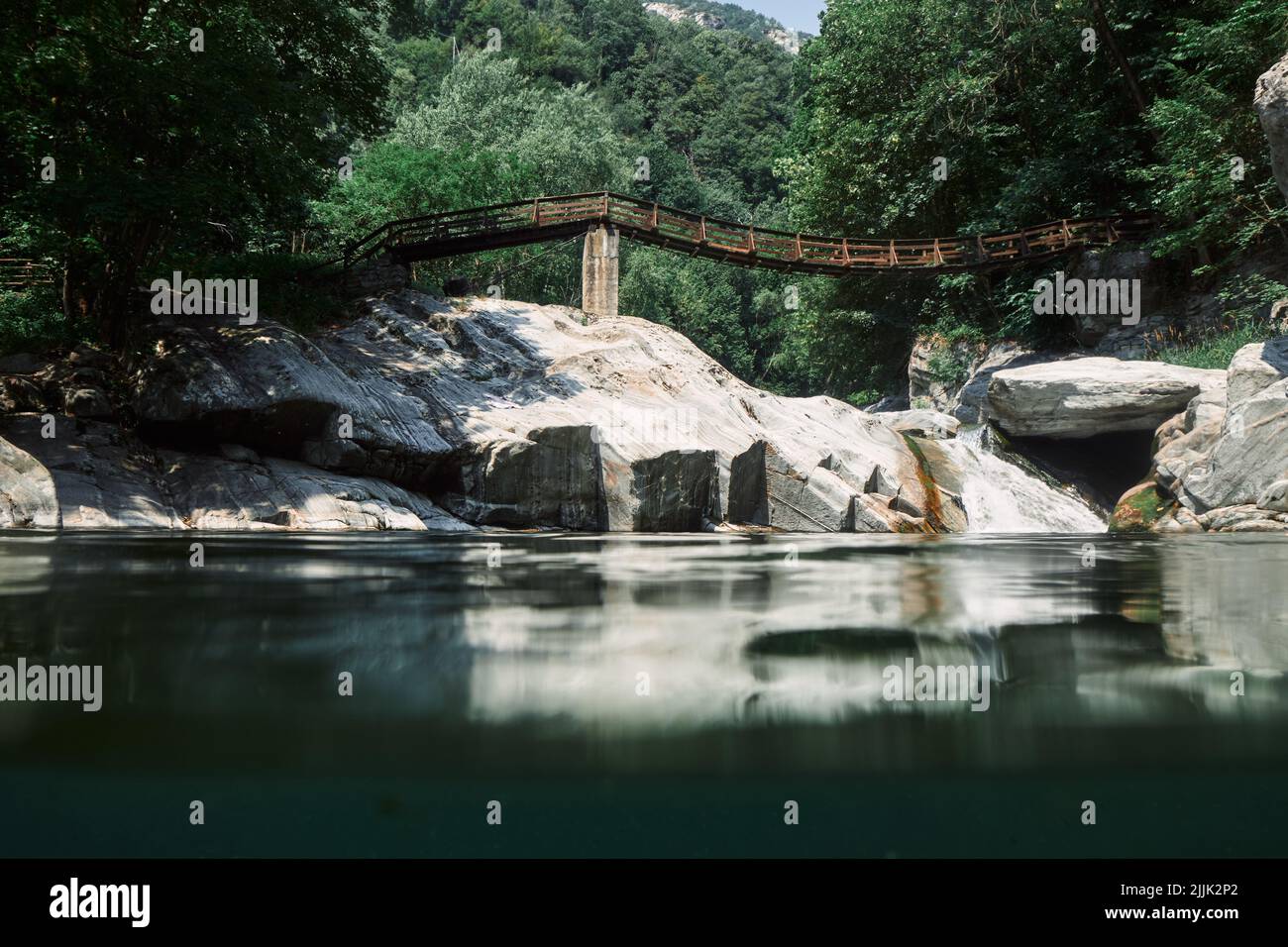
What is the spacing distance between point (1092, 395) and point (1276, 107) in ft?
20.2

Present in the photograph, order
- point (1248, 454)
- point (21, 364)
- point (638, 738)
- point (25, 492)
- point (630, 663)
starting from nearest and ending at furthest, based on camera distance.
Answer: point (638, 738) < point (630, 663) < point (25, 492) < point (21, 364) < point (1248, 454)

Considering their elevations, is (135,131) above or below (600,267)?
below

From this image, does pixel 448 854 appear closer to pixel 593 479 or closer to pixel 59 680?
pixel 59 680

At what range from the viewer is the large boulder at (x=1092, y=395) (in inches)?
643

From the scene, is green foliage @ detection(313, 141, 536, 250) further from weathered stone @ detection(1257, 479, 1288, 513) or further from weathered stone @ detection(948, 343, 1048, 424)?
weathered stone @ detection(1257, 479, 1288, 513)

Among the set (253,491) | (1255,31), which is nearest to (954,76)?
(1255,31)

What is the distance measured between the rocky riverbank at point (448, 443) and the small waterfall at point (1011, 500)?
59 mm

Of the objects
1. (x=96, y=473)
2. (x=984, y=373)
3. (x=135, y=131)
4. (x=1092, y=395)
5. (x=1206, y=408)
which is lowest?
(x=96, y=473)

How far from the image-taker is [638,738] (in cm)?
224

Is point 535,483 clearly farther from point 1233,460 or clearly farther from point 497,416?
point 1233,460

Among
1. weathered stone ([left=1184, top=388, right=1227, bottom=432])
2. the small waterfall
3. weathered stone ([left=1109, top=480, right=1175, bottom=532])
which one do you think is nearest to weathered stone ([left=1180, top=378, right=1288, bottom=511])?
weathered stone ([left=1109, top=480, right=1175, bottom=532])

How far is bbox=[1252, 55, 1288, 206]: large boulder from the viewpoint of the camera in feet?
39.1

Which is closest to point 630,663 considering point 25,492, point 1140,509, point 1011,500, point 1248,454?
point 25,492
